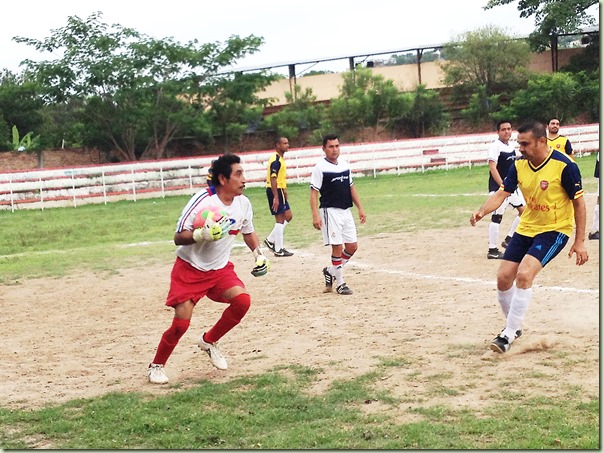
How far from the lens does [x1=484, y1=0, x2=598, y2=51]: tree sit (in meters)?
45.2

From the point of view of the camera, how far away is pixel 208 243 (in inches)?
324

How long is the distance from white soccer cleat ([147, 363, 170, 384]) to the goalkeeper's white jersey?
956 mm

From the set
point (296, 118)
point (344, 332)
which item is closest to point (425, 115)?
point (296, 118)

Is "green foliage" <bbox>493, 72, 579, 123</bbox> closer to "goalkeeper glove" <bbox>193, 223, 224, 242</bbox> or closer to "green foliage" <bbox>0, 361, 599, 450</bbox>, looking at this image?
"goalkeeper glove" <bbox>193, 223, 224, 242</bbox>

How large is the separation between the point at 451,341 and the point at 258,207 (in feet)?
55.4

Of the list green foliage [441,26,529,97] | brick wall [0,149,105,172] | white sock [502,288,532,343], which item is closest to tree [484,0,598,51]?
green foliage [441,26,529,97]

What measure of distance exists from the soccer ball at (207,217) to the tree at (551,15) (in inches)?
1593

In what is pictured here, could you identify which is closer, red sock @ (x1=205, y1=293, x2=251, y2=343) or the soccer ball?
the soccer ball

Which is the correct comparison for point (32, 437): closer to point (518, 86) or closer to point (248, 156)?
point (248, 156)

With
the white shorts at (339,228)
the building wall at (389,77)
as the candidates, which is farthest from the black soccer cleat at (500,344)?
the building wall at (389,77)

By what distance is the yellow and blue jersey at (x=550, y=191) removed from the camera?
8289 mm

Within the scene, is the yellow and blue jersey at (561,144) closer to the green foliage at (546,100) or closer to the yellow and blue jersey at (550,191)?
the yellow and blue jersey at (550,191)

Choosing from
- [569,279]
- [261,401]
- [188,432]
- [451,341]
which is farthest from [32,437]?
[569,279]

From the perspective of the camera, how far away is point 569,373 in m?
7.41
